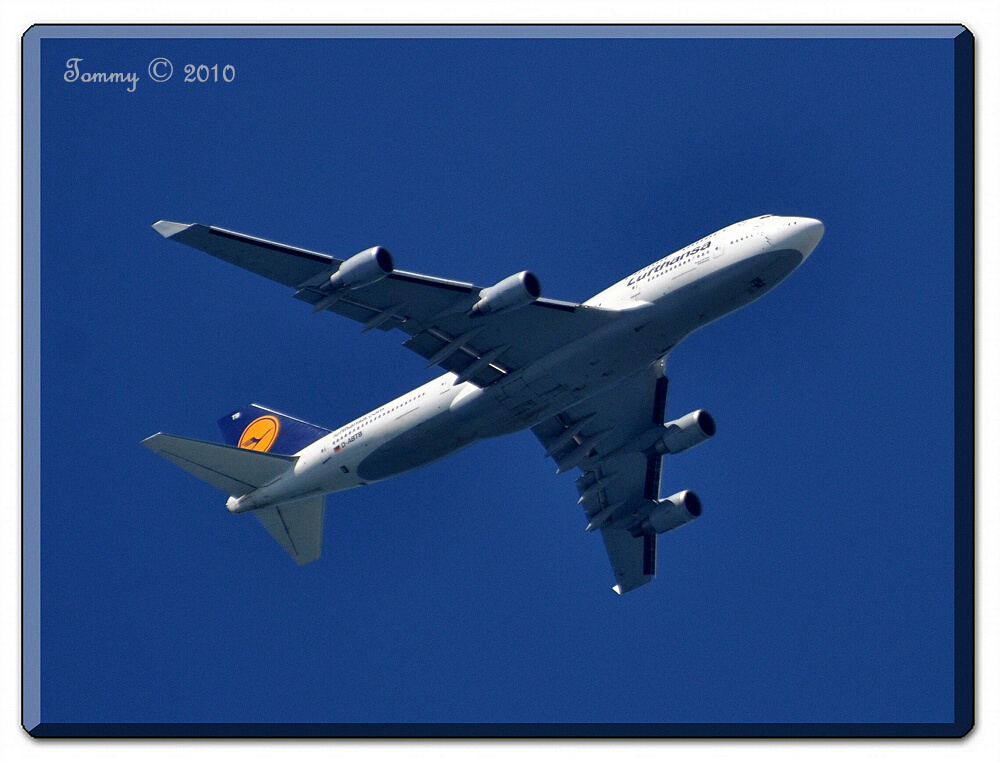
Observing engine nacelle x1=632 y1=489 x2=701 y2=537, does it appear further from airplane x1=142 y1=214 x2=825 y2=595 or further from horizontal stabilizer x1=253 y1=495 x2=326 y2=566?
horizontal stabilizer x1=253 y1=495 x2=326 y2=566

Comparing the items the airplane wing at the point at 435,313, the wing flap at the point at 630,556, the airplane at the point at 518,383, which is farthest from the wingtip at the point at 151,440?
the wing flap at the point at 630,556

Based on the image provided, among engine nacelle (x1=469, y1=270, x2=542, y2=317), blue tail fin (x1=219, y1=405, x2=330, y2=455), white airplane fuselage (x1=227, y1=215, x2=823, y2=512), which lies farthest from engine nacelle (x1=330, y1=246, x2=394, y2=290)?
blue tail fin (x1=219, y1=405, x2=330, y2=455)

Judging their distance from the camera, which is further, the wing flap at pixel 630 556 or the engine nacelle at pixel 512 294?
the wing flap at pixel 630 556

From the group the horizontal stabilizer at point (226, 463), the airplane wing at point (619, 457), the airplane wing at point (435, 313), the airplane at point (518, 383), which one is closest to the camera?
the airplane wing at point (435, 313)

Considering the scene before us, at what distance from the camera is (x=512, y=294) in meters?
34.6

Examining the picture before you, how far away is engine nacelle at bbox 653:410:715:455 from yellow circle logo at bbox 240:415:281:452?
13.0m

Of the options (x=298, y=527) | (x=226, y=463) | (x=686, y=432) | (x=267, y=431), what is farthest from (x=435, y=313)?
(x=298, y=527)

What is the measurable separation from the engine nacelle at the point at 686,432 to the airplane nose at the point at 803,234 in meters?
7.28

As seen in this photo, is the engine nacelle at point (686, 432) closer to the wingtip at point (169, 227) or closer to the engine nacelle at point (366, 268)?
the engine nacelle at point (366, 268)

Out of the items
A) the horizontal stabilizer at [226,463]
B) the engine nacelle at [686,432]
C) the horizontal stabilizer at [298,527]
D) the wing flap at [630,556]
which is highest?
the engine nacelle at [686,432]

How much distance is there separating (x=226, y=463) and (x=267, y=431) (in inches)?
121

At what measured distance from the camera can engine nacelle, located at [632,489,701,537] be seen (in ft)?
141

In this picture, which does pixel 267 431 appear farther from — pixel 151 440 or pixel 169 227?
pixel 169 227

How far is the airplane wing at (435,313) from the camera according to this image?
34250 mm
